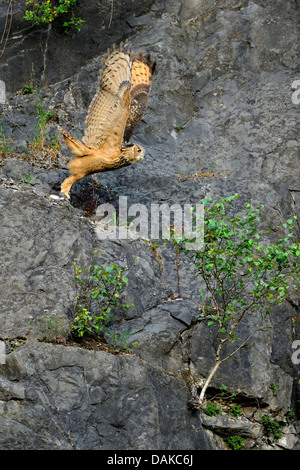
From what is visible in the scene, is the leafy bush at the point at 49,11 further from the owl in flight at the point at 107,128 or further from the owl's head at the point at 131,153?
the owl's head at the point at 131,153

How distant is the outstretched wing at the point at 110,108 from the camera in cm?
772

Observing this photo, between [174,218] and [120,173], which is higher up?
[120,173]

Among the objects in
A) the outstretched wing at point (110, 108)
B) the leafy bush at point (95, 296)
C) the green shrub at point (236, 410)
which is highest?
the outstretched wing at point (110, 108)

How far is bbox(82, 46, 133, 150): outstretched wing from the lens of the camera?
772cm

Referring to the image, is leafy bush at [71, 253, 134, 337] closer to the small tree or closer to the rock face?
the rock face

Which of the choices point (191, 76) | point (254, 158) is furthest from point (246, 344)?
point (191, 76)

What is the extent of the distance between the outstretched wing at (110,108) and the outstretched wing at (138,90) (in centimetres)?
62

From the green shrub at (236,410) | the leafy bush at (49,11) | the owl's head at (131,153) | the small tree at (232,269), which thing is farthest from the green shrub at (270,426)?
the leafy bush at (49,11)

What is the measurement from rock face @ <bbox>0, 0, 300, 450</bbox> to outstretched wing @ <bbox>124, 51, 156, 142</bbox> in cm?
88

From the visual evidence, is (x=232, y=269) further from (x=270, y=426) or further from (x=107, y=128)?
(x=107, y=128)

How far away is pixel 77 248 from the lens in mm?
7070
